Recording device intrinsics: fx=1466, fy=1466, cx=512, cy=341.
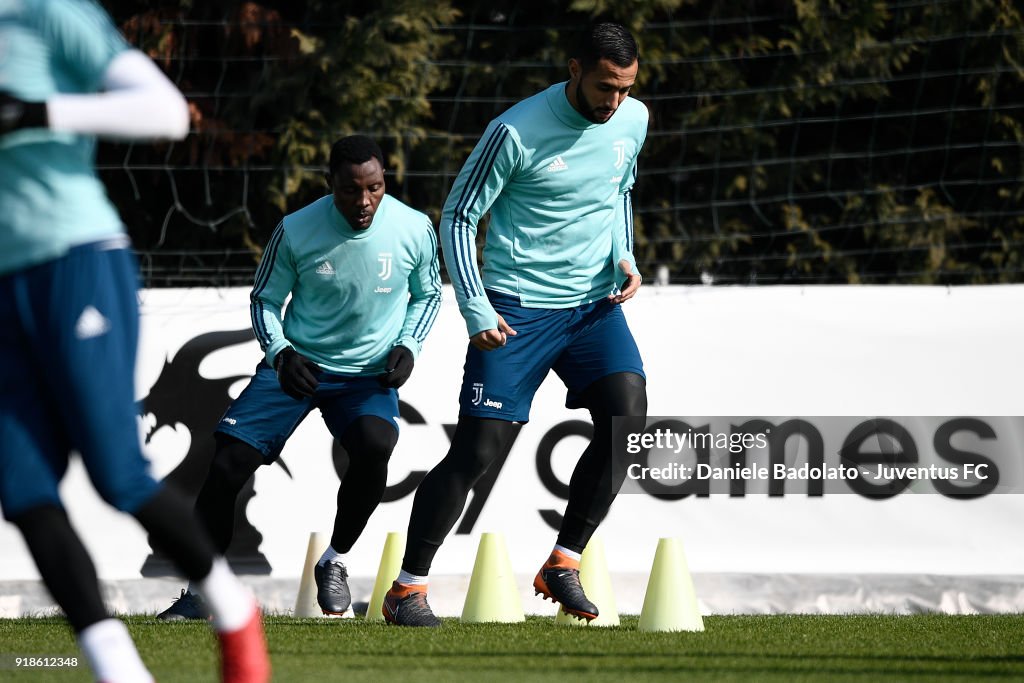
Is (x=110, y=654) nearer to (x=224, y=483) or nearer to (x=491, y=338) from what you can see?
(x=491, y=338)

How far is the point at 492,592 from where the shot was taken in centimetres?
558

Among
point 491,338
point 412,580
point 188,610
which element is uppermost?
point 491,338

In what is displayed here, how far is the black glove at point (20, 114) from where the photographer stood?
9.10 ft

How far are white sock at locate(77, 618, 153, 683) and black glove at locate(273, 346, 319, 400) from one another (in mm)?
2566

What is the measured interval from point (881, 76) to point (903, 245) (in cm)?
146

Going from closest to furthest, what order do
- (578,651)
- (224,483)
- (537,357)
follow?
(578,651), (537,357), (224,483)

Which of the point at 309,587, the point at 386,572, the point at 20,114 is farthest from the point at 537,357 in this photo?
the point at 20,114

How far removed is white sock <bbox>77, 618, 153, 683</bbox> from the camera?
2.83 m

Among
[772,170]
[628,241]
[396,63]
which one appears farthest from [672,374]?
[772,170]

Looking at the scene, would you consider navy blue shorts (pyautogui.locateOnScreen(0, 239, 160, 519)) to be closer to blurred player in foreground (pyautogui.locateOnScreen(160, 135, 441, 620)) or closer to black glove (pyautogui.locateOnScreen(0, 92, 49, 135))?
black glove (pyautogui.locateOnScreen(0, 92, 49, 135))

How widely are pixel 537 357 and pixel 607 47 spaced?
1.08 meters

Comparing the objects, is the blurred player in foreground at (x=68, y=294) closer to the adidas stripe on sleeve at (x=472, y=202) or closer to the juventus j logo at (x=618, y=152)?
the adidas stripe on sleeve at (x=472, y=202)

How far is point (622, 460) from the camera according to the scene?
5129 mm

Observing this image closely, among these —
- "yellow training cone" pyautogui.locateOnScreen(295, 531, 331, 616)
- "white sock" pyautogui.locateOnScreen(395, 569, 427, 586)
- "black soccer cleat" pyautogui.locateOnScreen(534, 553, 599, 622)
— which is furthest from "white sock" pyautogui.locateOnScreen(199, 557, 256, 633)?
"yellow training cone" pyautogui.locateOnScreen(295, 531, 331, 616)
